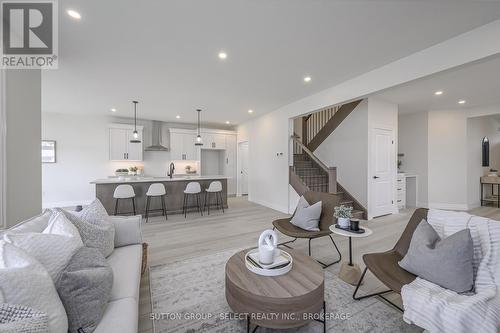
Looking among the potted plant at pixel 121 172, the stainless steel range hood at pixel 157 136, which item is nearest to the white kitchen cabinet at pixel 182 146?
the stainless steel range hood at pixel 157 136

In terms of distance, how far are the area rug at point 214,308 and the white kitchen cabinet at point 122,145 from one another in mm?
5196

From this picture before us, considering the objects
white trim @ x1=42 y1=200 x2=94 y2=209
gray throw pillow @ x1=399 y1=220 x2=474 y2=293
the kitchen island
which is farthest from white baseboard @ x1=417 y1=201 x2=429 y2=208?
white trim @ x1=42 y1=200 x2=94 y2=209

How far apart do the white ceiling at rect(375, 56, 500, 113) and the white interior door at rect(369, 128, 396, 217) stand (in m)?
0.86

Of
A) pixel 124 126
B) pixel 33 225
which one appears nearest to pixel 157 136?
pixel 124 126

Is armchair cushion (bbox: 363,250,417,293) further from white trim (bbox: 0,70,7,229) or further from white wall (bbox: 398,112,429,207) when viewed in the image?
white wall (bbox: 398,112,429,207)

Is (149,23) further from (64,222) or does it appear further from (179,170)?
(179,170)

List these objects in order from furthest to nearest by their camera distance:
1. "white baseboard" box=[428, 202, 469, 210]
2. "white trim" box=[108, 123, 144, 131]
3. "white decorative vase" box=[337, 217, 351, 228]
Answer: "white trim" box=[108, 123, 144, 131]
"white baseboard" box=[428, 202, 469, 210]
"white decorative vase" box=[337, 217, 351, 228]

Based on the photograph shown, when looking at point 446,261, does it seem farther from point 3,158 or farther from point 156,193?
point 156,193

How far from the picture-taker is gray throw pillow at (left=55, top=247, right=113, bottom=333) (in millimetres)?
1067

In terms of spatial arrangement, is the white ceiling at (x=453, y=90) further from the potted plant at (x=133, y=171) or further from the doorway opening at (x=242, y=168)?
the potted plant at (x=133, y=171)

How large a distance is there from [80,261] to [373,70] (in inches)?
164

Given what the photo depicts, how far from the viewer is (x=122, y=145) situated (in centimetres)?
650

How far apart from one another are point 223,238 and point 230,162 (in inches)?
185

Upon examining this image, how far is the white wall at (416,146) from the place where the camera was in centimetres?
588
